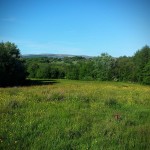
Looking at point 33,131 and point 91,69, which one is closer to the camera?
point 33,131

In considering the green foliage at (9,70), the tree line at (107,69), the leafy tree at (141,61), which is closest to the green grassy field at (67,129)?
the green foliage at (9,70)

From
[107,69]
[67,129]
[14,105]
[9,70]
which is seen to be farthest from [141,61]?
[67,129]

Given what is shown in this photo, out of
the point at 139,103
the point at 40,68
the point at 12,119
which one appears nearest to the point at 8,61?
the point at 139,103

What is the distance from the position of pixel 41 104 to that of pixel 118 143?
513 centimetres

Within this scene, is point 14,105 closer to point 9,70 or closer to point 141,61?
point 9,70

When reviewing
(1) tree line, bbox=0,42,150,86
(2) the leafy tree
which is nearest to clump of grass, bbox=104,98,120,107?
(1) tree line, bbox=0,42,150,86

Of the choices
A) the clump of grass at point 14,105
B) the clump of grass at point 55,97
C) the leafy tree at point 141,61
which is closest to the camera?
the clump of grass at point 14,105

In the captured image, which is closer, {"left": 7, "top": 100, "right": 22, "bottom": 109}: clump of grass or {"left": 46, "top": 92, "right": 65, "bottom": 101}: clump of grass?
{"left": 7, "top": 100, "right": 22, "bottom": 109}: clump of grass

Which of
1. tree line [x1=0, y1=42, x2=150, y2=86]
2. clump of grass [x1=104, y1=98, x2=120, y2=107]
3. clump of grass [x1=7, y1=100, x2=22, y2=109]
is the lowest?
tree line [x1=0, y1=42, x2=150, y2=86]

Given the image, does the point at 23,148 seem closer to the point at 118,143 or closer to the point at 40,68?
the point at 118,143

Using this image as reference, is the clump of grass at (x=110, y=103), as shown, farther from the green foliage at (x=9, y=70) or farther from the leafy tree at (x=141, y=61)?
the leafy tree at (x=141, y=61)

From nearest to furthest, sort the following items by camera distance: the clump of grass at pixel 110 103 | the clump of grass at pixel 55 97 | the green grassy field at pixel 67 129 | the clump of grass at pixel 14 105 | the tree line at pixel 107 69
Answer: the green grassy field at pixel 67 129 < the clump of grass at pixel 14 105 < the clump of grass at pixel 110 103 < the clump of grass at pixel 55 97 < the tree line at pixel 107 69

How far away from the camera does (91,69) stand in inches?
4006

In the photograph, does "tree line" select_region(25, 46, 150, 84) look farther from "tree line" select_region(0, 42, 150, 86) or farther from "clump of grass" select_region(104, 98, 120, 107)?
"clump of grass" select_region(104, 98, 120, 107)
